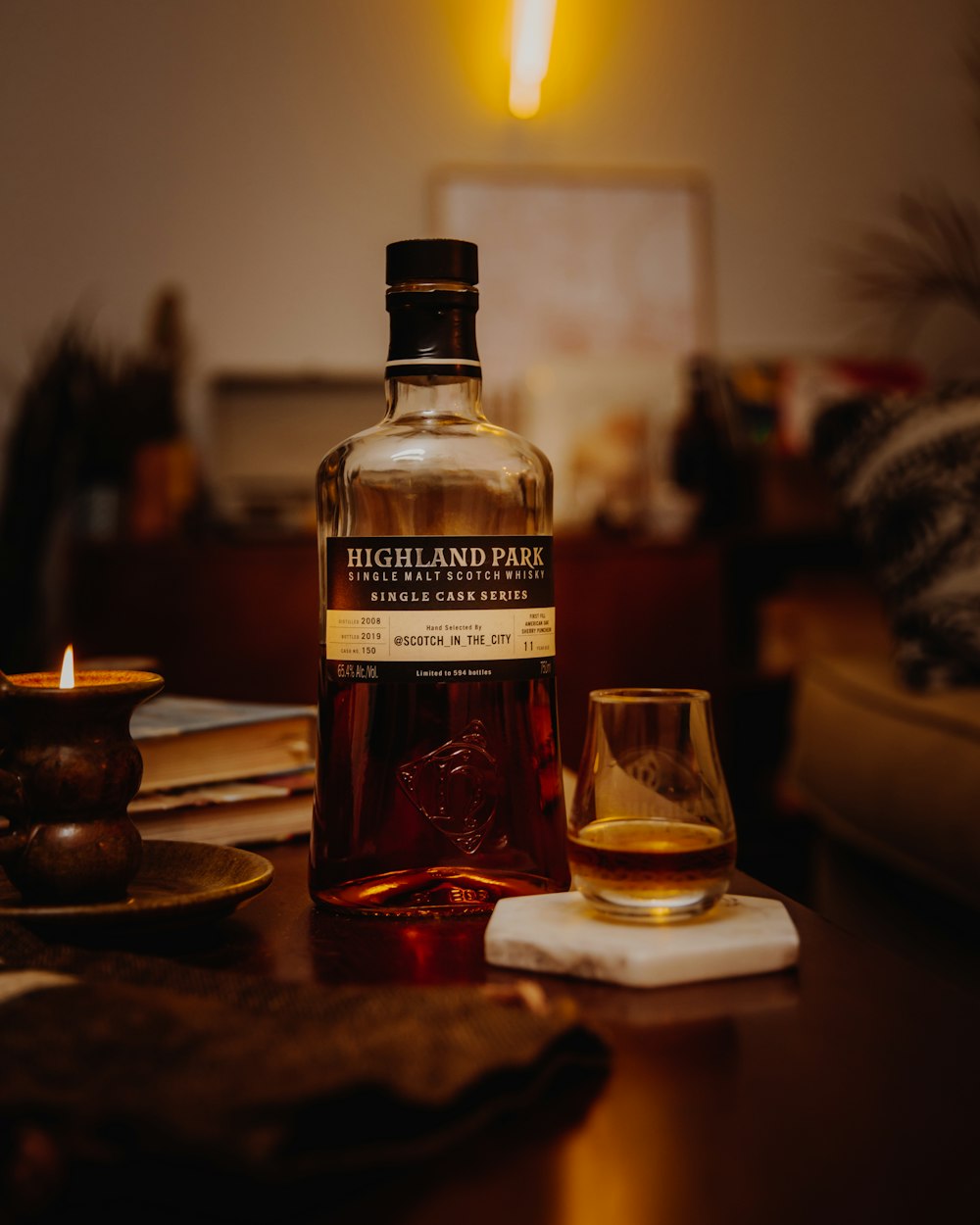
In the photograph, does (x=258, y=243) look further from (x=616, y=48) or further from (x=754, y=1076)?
(x=754, y=1076)

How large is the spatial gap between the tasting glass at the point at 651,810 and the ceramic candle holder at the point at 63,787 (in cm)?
21

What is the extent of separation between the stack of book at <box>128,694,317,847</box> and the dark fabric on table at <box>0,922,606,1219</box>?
324 millimetres

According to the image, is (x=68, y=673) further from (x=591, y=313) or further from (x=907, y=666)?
(x=591, y=313)

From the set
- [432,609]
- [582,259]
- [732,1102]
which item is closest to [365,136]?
[582,259]

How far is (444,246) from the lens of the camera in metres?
0.63

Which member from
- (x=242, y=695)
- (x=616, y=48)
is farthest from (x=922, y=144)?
(x=242, y=695)

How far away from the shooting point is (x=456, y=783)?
64 cm

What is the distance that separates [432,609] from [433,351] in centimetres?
13

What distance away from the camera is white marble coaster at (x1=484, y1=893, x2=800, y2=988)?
1.73 ft

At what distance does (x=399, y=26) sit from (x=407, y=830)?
2.95m

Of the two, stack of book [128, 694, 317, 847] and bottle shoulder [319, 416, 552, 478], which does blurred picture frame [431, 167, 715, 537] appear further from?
bottle shoulder [319, 416, 552, 478]

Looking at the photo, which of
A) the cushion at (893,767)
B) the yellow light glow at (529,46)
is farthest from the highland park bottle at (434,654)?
the yellow light glow at (529,46)

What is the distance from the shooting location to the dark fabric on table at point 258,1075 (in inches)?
13.6

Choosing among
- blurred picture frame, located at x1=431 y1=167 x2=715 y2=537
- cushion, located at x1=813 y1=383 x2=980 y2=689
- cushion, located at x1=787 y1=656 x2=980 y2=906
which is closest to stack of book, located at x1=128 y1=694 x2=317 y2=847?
cushion, located at x1=787 y1=656 x2=980 y2=906
